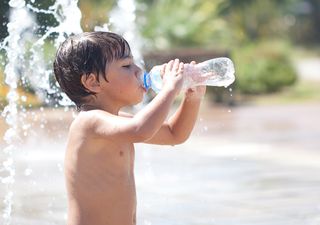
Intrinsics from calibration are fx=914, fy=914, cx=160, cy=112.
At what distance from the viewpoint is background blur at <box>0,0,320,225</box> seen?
6066mm

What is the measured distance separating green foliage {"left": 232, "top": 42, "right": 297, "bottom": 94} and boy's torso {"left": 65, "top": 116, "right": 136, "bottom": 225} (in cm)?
1579

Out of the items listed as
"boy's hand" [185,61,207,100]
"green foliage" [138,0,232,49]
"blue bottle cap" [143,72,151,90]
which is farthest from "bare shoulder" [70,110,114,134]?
"green foliage" [138,0,232,49]

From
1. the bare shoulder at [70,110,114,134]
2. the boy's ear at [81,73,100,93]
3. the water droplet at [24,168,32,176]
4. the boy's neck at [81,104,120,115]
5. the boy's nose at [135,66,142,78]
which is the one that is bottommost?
the water droplet at [24,168,32,176]

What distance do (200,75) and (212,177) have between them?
444 cm

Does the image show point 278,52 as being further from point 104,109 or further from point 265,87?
point 104,109

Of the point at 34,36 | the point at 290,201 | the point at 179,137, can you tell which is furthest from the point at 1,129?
the point at 179,137

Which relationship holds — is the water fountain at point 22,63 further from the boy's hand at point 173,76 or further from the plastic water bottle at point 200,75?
the boy's hand at point 173,76

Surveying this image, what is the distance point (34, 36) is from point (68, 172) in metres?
8.36

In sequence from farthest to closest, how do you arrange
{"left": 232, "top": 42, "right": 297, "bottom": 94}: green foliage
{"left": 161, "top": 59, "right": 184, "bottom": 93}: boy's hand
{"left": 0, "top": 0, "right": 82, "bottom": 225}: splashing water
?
{"left": 232, "top": 42, "right": 297, "bottom": 94}: green foliage → {"left": 0, "top": 0, "right": 82, "bottom": 225}: splashing water → {"left": 161, "top": 59, "right": 184, "bottom": 93}: boy's hand

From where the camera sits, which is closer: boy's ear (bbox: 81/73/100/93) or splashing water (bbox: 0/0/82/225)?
boy's ear (bbox: 81/73/100/93)

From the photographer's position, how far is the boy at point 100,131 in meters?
3.29

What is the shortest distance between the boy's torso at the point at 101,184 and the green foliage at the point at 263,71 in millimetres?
15788

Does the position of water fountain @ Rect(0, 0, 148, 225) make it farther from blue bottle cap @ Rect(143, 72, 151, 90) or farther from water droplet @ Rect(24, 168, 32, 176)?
blue bottle cap @ Rect(143, 72, 151, 90)

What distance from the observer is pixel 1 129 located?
1094 centimetres
